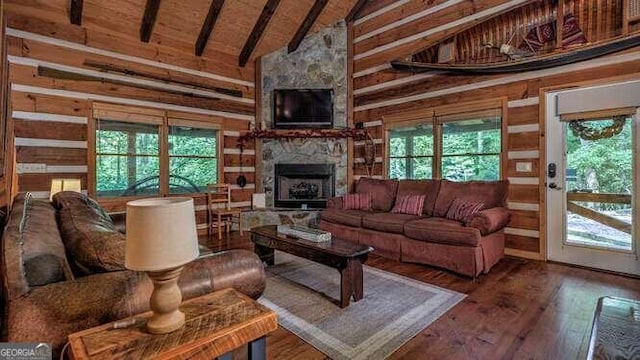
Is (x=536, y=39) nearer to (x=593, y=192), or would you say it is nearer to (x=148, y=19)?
(x=593, y=192)

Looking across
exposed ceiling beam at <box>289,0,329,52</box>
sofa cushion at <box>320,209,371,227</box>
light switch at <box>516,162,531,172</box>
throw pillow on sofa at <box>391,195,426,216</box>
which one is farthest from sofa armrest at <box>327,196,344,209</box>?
exposed ceiling beam at <box>289,0,329,52</box>

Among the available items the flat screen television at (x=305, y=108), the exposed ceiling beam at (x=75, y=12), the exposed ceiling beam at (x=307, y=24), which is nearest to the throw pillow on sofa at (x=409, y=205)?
the flat screen television at (x=305, y=108)

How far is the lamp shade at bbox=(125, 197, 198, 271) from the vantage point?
966 mm

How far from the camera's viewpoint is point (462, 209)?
148 inches

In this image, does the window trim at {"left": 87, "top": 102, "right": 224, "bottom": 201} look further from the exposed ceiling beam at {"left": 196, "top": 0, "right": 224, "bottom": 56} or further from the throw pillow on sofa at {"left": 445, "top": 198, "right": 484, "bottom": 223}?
the throw pillow on sofa at {"left": 445, "top": 198, "right": 484, "bottom": 223}

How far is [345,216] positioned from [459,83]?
2.54 meters

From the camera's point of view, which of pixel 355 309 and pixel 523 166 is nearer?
pixel 355 309

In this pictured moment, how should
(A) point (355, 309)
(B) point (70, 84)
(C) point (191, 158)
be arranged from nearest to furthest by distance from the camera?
(A) point (355, 309), (B) point (70, 84), (C) point (191, 158)

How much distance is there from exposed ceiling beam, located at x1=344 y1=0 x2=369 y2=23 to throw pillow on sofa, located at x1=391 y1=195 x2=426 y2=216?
11.8ft

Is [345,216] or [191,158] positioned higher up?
[191,158]

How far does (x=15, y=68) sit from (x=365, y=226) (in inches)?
191

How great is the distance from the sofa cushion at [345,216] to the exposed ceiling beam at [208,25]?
3.48m

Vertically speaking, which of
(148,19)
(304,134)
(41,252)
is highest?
(148,19)

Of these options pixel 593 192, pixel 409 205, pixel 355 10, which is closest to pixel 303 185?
pixel 409 205
